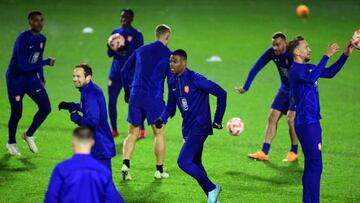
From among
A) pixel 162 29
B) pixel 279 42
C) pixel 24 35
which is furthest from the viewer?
pixel 24 35

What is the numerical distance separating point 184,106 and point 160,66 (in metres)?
1.59

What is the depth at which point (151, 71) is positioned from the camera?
12.1 meters

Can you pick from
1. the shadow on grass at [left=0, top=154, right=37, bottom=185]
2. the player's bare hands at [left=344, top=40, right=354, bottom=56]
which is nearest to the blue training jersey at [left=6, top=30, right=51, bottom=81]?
the shadow on grass at [left=0, top=154, right=37, bottom=185]

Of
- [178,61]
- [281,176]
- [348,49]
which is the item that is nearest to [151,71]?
[178,61]

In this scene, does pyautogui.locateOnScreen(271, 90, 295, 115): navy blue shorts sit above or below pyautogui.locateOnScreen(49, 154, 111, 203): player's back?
above

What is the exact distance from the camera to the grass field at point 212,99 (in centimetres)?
1177

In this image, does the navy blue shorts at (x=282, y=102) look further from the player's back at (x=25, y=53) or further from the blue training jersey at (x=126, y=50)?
the player's back at (x=25, y=53)

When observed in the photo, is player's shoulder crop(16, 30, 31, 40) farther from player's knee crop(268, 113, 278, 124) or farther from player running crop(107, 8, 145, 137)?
player's knee crop(268, 113, 278, 124)

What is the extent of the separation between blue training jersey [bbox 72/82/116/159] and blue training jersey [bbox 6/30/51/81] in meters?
3.47

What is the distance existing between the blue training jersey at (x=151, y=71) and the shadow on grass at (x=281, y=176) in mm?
1823

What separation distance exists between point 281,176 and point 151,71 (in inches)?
106

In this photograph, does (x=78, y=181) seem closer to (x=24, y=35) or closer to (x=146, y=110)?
(x=146, y=110)

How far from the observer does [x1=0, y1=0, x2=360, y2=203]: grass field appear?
11.8 metres

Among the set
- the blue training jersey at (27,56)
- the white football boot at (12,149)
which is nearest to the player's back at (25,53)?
the blue training jersey at (27,56)
